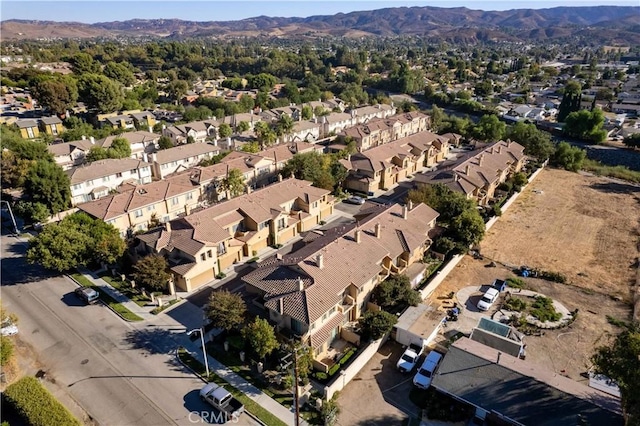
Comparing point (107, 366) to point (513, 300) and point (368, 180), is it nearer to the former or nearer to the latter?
point (513, 300)

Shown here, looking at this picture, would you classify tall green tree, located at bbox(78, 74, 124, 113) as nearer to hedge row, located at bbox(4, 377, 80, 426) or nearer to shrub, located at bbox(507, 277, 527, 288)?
hedge row, located at bbox(4, 377, 80, 426)

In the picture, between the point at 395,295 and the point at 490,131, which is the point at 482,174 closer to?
the point at 490,131

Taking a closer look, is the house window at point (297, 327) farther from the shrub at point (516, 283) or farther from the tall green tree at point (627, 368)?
the shrub at point (516, 283)

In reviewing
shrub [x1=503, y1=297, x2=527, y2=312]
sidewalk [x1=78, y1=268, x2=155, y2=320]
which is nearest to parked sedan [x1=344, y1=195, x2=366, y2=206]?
shrub [x1=503, y1=297, x2=527, y2=312]

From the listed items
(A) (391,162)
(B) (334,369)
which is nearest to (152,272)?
(B) (334,369)

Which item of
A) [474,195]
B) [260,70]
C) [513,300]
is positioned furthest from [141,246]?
[260,70]
